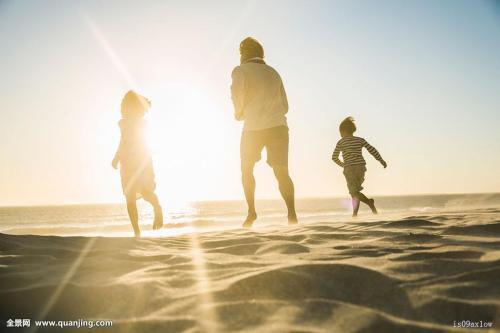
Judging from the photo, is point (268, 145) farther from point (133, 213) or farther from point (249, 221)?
point (133, 213)

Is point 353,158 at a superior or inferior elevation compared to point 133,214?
superior

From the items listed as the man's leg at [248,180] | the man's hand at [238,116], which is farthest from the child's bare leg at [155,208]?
the man's hand at [238,116]

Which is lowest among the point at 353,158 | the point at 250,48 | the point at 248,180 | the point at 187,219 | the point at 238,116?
the point at 187,219

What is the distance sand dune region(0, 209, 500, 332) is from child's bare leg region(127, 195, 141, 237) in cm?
293

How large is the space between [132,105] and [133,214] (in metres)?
1.76

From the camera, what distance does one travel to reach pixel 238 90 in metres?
5.38

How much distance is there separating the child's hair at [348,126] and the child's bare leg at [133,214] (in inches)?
173

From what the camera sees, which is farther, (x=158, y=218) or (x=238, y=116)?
(x=158, y=218)

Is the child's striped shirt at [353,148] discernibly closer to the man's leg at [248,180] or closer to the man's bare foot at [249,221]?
the man's leg at [248,180]

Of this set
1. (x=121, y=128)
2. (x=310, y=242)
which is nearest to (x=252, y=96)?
(x=121, y=128)

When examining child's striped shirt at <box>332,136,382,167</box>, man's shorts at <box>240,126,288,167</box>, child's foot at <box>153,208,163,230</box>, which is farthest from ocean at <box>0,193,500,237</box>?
child's striped shirt at <box>332,136,382,167</box>

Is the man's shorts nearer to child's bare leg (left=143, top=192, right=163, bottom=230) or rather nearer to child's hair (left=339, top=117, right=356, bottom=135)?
child's bare leg (left=143, top=192, right=163, bottom=230)

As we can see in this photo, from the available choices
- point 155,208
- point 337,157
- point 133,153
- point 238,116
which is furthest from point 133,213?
point 337,157

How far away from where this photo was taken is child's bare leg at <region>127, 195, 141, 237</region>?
5.62m
